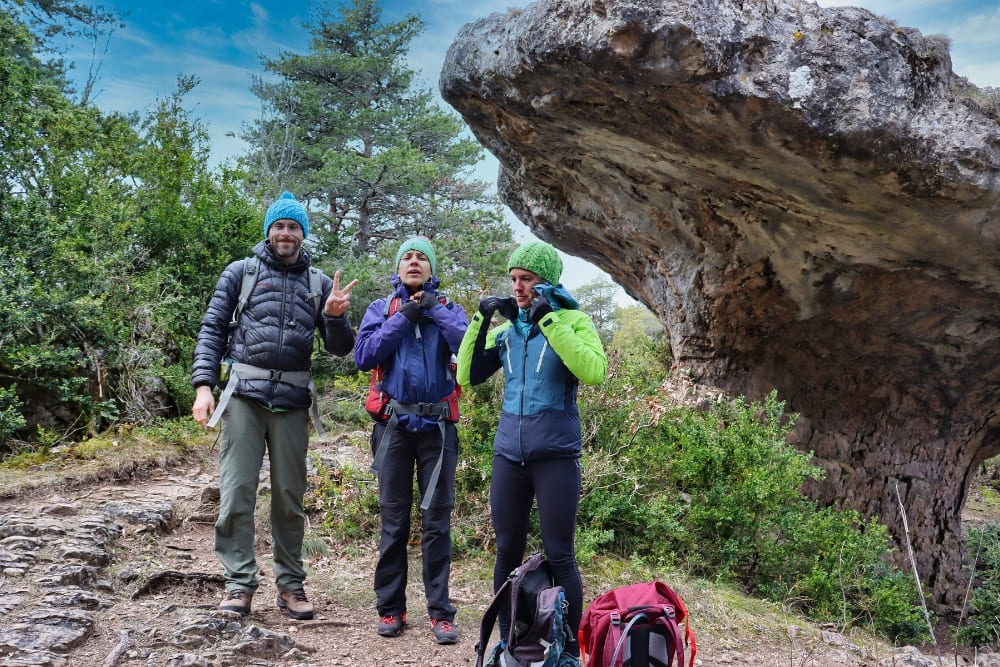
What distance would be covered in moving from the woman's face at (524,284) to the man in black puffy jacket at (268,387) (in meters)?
0.96

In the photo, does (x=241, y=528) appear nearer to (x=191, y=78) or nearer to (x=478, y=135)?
(x=478, y=135)

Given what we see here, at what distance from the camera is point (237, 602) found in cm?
392

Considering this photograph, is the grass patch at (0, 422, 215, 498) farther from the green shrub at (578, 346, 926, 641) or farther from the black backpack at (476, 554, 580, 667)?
the black backpack at (476, 554, 580, 667)

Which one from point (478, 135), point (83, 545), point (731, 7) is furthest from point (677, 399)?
point (83, 545)

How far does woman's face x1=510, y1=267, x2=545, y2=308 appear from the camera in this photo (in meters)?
3.70

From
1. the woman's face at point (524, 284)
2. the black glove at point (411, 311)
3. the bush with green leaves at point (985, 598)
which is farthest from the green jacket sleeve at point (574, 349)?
the bush with green leaves at point (985, 598)

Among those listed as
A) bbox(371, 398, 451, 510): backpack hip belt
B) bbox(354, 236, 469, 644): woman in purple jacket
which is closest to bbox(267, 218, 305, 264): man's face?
bbox(354, 236, 469, 644): woman in purple jacket

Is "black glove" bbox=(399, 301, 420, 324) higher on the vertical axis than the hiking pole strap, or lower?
higher

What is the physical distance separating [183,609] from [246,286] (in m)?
1.78

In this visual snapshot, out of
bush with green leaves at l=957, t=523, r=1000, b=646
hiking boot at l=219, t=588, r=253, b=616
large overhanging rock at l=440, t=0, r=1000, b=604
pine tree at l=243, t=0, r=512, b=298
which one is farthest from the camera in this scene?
pine tree at l=243, t=0, r=512, b=298

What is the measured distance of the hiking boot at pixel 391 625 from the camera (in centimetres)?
400

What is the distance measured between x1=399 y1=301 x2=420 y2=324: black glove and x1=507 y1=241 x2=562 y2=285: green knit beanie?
1.96 ft

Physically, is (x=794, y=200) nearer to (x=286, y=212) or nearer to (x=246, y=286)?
(x=286, y=212)

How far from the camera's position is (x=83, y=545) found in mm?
4941
